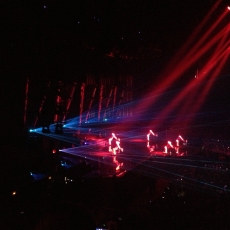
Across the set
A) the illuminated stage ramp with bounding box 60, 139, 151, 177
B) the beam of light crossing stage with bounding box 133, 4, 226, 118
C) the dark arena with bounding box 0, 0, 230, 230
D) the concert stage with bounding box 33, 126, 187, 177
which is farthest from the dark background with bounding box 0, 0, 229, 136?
the illuminated stage ramp with bounding box 60, 139, 151, 177

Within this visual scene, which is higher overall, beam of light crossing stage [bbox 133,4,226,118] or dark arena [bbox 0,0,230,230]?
beam of light crossing stage [bbox 133,4,226,118]

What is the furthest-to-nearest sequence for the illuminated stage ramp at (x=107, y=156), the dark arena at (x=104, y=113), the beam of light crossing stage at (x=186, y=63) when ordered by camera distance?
the illuminated stage ramp at (x=107, y=156)
the beam of light crossing stage at (x=186, y=63)
the dark arena at (x=104, y=113)

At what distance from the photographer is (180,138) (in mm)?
10492

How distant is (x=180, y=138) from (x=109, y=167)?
3.53 metres

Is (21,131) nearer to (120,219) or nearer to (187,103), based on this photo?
(120,219)

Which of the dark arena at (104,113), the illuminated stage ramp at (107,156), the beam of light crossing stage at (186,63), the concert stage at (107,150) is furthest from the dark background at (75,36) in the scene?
the illuminated stage ramp at (107,156)

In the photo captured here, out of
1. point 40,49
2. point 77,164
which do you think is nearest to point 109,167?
point 77,164

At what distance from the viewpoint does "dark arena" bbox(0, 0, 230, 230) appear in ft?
14.3

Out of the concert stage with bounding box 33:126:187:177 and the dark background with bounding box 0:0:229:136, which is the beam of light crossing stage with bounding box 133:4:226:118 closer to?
the dark background with bounding box 0:0:229:136

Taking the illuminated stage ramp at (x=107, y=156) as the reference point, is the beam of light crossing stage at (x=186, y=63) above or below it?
above

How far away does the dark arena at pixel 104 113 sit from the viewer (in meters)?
4.34

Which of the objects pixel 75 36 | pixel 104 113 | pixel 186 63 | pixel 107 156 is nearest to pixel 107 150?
pixel 107 156

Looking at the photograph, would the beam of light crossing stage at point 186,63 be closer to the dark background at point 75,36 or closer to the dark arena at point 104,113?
the dark arena at point 104,113

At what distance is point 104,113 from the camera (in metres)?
10.8
